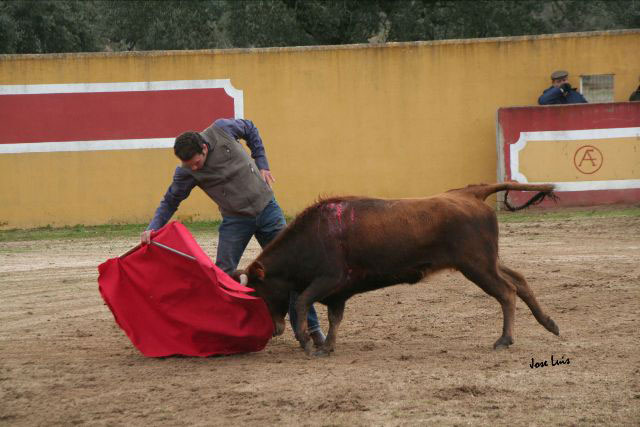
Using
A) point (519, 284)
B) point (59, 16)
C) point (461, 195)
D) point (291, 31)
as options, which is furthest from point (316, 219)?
point (59, 16)

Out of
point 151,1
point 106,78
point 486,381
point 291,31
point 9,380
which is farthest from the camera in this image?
point 151,1

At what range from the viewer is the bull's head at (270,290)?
7117mm

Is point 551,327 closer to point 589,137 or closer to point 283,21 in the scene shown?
point 589,137

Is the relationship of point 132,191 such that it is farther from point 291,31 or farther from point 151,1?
point 151,1

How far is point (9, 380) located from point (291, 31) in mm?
20210

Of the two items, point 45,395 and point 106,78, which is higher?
point 106,78

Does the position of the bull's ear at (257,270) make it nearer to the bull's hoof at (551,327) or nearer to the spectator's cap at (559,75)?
the bull's hoof at (551,327)

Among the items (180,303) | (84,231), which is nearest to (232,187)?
(180,303)

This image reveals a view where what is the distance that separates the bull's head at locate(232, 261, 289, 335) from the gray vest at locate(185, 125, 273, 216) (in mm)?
447

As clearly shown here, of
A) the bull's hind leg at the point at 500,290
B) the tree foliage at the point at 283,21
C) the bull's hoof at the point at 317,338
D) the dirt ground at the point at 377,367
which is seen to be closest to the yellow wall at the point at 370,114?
the dirt ground at the point at 377,367

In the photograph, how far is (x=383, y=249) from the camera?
6871 mm

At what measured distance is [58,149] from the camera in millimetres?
16094

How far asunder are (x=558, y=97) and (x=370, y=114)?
301cm

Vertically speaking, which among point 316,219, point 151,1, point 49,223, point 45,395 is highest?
point 151,1
